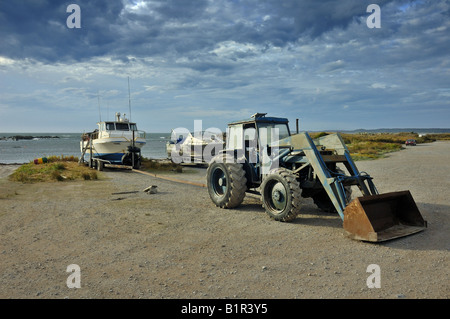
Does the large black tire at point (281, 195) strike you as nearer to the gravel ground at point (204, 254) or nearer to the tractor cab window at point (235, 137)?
the gravel ground at point (204, 254)

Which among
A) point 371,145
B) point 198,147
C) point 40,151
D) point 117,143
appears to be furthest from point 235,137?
point 40,151

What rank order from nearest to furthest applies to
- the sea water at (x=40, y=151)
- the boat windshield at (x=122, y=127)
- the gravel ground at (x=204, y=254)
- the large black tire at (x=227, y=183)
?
1. the gravel ground at (x=204, y=254)
2. the large black tire at (x=227, y=183)
3. the boat windshield at (x=122, y=127)
4. the sea water at (x=40, y=151)

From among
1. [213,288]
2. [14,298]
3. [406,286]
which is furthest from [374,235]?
[14,298]

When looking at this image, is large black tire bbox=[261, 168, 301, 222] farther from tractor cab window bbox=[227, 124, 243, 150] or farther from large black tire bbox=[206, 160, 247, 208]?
tractor cab window bbox=[227, 124, 243, 150]

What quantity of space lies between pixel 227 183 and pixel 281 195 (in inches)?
71.5

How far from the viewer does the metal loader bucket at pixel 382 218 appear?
227 inches

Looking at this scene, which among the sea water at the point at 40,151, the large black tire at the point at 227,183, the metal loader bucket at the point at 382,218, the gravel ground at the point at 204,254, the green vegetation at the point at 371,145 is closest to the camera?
the gravel ground at the point at 204,254

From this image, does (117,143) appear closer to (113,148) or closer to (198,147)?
(113,148)

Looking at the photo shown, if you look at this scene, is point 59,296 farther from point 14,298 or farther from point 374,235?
point 374,235

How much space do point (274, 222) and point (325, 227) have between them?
111 centimetres

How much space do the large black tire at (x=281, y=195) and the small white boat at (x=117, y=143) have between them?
13.3m

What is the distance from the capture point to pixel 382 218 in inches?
248

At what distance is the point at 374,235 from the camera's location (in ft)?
18.4

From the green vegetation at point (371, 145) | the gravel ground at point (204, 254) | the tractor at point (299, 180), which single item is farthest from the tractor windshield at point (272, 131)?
the green vegetation at point (371, 145)
